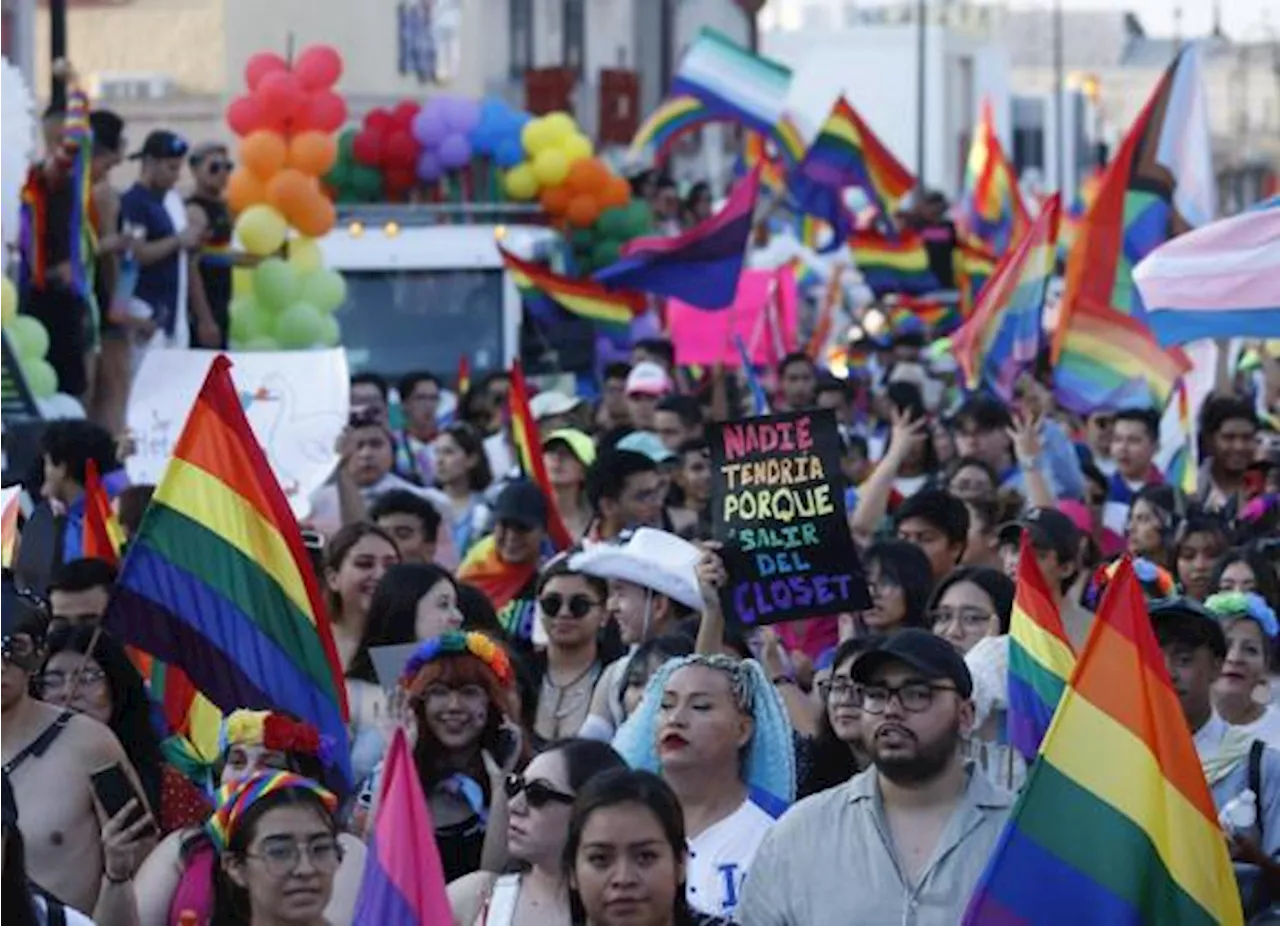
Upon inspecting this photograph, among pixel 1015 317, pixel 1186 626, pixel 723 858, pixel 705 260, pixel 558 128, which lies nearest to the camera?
pixel 723 858

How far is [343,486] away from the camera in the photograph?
15.1 meters

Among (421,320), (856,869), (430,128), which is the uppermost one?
(430,128)

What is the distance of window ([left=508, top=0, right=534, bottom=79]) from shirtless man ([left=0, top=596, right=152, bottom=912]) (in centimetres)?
4594

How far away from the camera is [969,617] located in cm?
1135

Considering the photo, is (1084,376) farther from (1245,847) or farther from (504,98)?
(504,98)

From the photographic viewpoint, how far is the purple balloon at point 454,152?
84.2ft

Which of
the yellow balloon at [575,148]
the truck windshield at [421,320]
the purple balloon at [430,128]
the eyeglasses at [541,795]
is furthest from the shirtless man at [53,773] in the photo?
the purple balloon at [430,128]

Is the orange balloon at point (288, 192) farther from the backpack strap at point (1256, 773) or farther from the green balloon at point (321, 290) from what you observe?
the backpack strap at point (1256, 773)

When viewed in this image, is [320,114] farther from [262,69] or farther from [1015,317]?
[1015,317]

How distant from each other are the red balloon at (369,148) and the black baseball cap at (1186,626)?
52.2 ft

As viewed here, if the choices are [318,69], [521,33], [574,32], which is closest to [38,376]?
[318,69]

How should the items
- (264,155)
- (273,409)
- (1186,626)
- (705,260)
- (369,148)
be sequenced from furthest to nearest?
(369,148), (264,155), (705,260), (273,409), (1186,626)

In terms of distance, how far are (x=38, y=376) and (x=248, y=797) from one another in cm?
839

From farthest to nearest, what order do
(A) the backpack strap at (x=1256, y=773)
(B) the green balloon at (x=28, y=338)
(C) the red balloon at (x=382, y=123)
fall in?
(C) the red balloon at (x=382, y=123), (B) the green balloon at (x=28, y=338), (A) the backpack strap at (x=1256, y=773)
